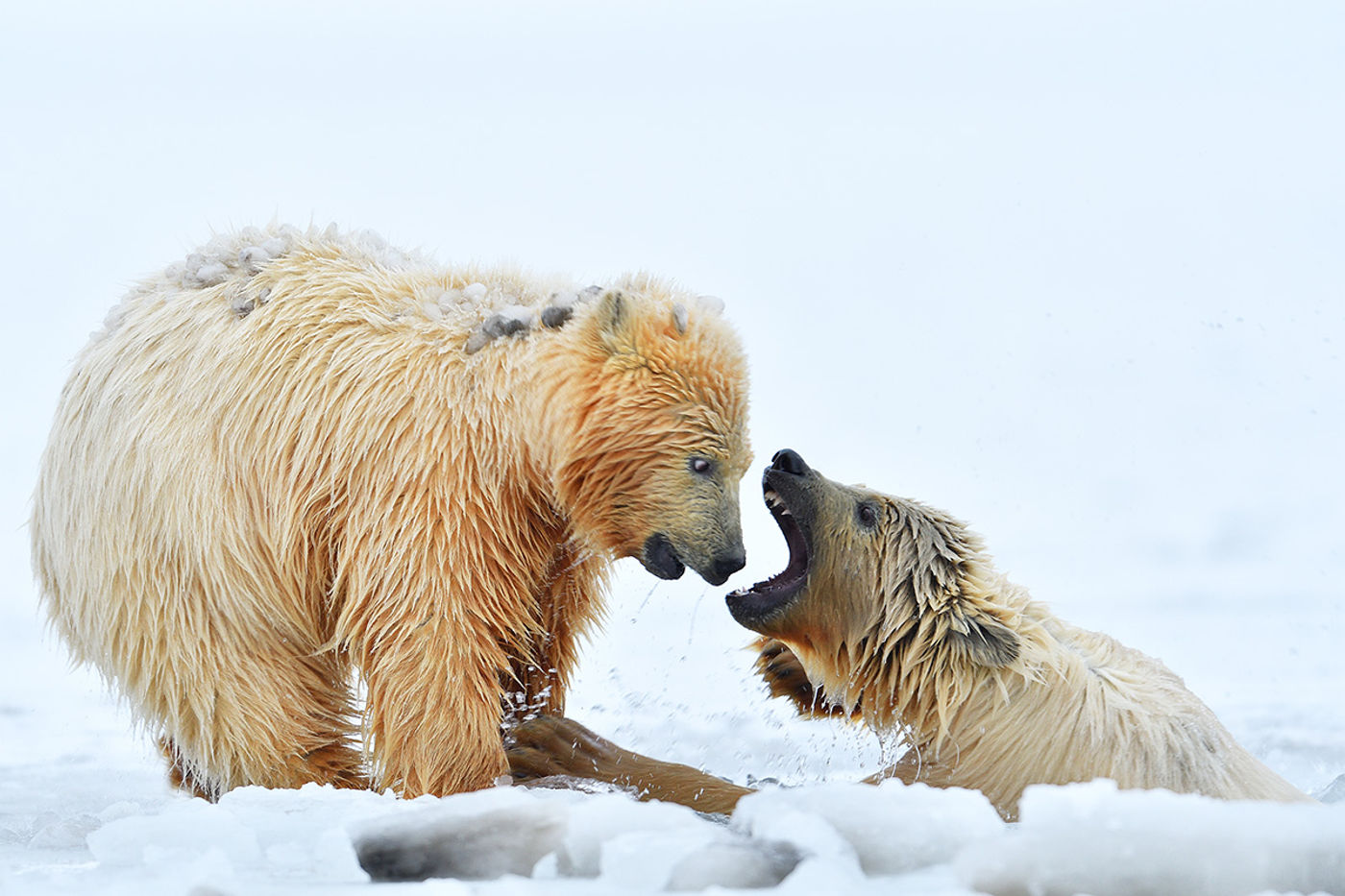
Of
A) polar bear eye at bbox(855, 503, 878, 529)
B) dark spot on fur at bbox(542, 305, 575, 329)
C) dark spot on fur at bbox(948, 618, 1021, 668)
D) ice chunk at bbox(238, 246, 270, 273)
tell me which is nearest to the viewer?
dark spot on fur at bbox(542, 305, 575, 329)

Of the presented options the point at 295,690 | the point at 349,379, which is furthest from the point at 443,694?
the point at 349,379

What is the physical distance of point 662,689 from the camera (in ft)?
17.7

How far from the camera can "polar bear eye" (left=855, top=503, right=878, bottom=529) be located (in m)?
4.94

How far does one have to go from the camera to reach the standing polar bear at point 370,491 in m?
4.34

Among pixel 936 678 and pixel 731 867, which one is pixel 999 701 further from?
pixel 731 867

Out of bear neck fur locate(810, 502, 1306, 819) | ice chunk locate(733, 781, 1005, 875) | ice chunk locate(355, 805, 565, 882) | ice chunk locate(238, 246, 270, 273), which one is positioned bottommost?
ice chunk locate(355, 805, 565, 882)

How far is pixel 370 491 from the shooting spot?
440cm

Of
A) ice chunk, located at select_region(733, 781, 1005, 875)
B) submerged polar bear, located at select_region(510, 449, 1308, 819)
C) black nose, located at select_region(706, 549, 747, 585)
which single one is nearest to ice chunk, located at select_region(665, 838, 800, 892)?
ice chunk, located at select_region(733, 781, 1005, 875)

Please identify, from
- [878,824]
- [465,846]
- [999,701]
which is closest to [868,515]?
[999,701]

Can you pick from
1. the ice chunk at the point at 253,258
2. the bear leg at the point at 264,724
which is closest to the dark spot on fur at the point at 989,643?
the bear leg at the point at 264,724

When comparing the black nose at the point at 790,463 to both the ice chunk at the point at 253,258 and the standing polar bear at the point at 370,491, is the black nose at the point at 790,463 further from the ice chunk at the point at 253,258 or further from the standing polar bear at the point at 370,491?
the ice chunk at the point at 253,258

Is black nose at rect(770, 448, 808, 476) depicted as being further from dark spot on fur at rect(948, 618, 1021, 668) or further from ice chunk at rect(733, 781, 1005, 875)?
ice chunk at rect(733, 781, 1005, 875)

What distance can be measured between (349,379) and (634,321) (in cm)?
89

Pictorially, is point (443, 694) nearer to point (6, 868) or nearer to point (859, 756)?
point (6, 868)
